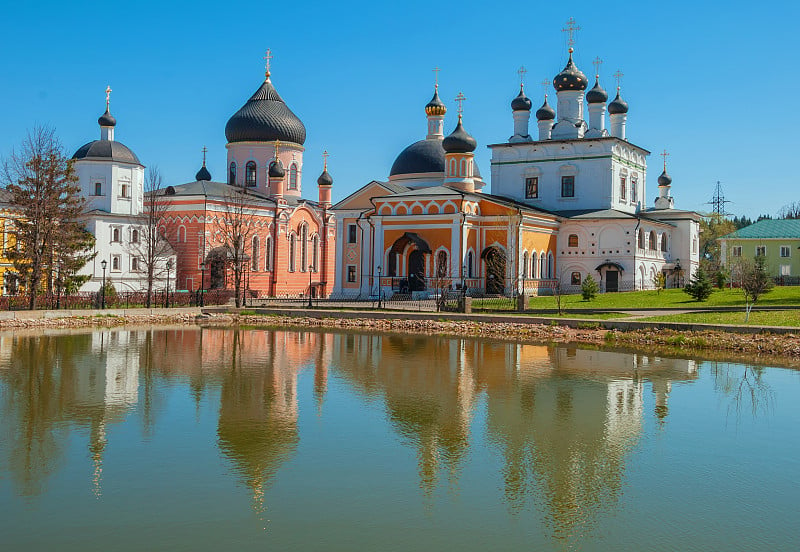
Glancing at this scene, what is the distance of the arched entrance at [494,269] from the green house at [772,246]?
2006 centimetres

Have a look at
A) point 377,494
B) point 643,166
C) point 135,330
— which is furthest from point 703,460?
point 643,166

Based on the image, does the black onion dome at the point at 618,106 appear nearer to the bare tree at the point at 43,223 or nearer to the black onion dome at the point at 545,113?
the black onion dome at the point at 545,113

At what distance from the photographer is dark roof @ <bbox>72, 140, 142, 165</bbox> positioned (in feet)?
133

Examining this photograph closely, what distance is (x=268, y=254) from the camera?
152 ft

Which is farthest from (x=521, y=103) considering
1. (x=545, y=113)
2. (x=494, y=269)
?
(x=494, y=269)

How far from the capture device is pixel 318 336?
25500mm

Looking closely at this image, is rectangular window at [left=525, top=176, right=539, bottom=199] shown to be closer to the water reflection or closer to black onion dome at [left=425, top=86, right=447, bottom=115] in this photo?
black onion dome at [left=425, top=86, right=447, bottom=115]

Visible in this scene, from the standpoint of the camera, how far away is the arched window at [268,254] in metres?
46.0

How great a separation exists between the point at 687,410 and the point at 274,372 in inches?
323

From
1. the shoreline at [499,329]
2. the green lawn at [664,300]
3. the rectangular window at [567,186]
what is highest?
the rectangular window at [567,186]

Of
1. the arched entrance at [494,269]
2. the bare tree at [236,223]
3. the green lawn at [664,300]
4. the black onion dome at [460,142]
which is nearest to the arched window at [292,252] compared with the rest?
the bare tree at [236,223]

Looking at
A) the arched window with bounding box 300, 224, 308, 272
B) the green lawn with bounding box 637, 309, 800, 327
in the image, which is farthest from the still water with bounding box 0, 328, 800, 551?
the arched window with bounding box 300, 224, 308, 272

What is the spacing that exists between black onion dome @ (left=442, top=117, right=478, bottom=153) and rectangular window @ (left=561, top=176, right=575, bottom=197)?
6.04 meters

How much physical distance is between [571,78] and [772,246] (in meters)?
18.8
